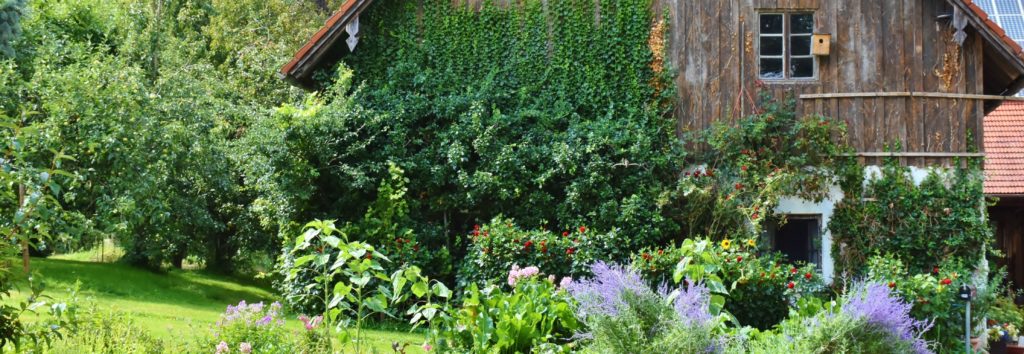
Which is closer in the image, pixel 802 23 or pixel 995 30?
pixel 995 30

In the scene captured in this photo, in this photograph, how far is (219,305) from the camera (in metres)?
16.5

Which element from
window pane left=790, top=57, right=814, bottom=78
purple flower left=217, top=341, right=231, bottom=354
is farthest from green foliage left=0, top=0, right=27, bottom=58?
window pane left=790, top=57, right=814, bottom=78

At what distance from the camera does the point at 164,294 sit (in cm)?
1647

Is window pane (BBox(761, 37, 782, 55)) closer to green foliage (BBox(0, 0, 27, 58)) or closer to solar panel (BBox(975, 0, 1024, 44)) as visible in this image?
green foliage (BBox(0, 0, 27, 58))

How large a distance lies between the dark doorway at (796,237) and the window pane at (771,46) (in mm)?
2371

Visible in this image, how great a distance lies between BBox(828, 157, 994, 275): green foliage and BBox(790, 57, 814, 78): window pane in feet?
5.55

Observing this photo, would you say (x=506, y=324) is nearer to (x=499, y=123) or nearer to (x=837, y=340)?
(x=837, y=340)

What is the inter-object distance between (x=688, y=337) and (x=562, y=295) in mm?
2434

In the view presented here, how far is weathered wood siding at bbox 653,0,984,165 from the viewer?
13.6m

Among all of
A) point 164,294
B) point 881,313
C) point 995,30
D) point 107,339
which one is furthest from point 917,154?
point 164,294

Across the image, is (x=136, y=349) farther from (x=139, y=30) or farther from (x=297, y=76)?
(x=139, y=30)

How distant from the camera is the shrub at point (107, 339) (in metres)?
7.49

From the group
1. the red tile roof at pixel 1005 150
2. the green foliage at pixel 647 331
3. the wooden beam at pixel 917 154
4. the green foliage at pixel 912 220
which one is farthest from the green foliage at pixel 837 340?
the red tile roof at pixel 1005 150

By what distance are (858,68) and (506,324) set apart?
7.93 metres
